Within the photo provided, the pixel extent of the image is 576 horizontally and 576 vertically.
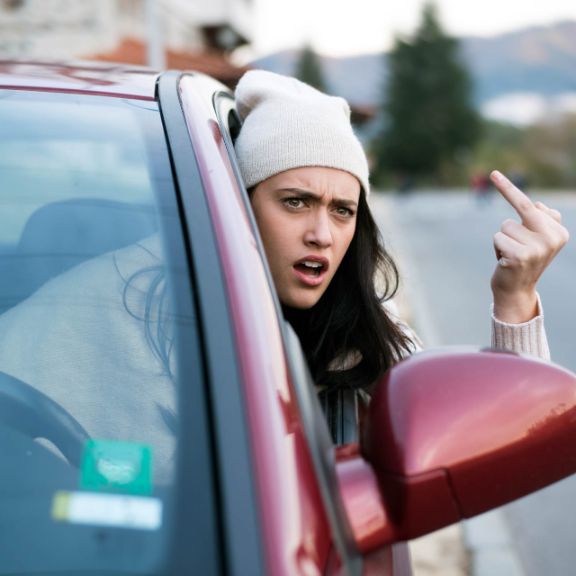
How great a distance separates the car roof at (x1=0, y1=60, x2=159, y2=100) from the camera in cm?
168

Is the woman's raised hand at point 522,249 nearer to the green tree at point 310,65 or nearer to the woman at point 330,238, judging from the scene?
the woman at point 330,238

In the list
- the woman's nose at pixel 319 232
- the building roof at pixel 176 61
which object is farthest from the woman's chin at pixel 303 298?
the building roof at pixel 176 61

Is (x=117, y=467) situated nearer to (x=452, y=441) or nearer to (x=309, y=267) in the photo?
(x=452, y=441)

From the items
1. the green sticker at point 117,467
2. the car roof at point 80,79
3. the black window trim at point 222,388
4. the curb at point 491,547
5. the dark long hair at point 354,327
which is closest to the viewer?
the black window trim at point 222,388

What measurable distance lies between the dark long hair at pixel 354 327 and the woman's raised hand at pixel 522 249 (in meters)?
0.30

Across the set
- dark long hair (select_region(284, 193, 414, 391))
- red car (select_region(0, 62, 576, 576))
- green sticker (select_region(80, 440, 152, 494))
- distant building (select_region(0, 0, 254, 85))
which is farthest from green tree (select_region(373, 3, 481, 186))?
green sticker (select_region(80, 440, 152, 494))

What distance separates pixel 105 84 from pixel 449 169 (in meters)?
71.9

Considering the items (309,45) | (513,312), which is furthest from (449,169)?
(513,312)

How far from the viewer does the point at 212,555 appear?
0.94 meters

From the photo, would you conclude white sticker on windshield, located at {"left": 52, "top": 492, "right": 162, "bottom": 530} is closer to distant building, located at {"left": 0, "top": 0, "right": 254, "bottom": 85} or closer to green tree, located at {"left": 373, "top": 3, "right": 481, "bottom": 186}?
distant building, located at {"left": 0, "top": 0, "right": 254, "bottom": 85}

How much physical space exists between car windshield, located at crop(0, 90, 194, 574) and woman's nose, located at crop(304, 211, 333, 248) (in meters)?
0.42

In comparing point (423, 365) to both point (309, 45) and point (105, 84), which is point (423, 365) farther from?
point (309, 45)

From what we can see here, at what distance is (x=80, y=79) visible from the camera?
1800 millimetres

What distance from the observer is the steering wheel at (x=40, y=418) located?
3.93 feet
